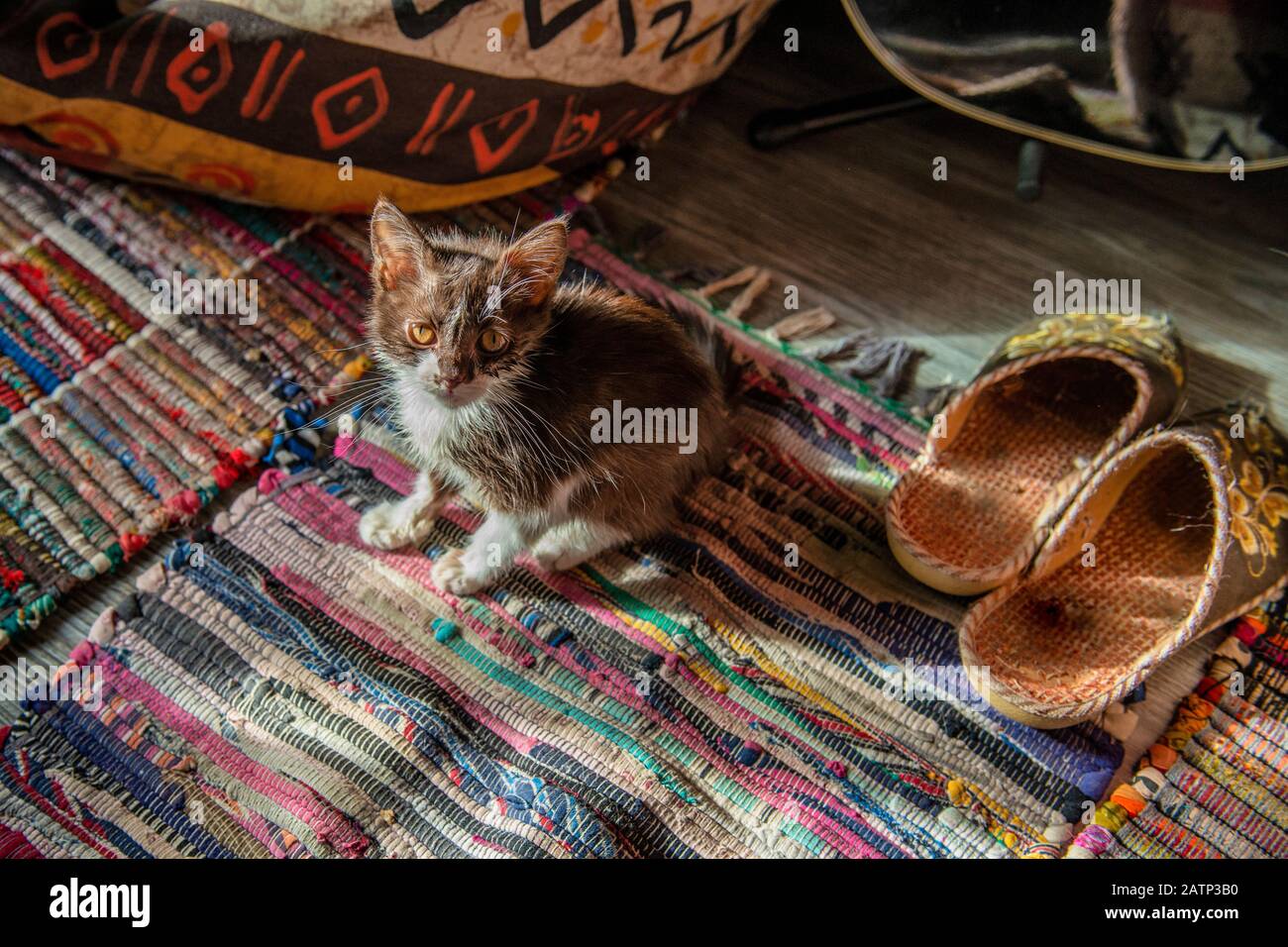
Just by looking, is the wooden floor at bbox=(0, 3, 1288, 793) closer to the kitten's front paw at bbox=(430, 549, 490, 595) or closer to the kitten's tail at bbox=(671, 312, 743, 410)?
the kitten's tail at bbox=(671, 312, 743, 410)

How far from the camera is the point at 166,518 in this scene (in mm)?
1412

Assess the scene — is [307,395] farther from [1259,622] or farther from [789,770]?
[1259,622]

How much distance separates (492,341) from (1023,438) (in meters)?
0.84

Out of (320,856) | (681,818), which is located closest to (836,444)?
(681,818)

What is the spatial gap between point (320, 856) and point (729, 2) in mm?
1368

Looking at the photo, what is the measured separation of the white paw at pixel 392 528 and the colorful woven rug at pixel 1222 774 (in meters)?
0.93

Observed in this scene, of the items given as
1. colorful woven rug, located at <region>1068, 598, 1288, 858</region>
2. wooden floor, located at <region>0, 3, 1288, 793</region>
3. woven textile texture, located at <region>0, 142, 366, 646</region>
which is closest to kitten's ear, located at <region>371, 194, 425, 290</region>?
woven textile texture, located at <region>0, 142, 366, 646</region>

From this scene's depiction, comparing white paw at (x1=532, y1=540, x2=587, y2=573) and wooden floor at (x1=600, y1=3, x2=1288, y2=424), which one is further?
wooden floor at (x1=600, y1=3, x2=1288, y2=424)

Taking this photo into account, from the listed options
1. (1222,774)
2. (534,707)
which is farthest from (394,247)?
(1222,774)

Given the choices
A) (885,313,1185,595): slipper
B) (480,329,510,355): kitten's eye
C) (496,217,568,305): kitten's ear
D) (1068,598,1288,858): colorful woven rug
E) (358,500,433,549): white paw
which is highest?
(496,217,568,305): kitten's ear

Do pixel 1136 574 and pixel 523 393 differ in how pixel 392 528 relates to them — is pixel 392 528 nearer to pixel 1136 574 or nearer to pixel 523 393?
pixel 523 393

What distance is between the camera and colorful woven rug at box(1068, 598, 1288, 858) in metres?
1.26

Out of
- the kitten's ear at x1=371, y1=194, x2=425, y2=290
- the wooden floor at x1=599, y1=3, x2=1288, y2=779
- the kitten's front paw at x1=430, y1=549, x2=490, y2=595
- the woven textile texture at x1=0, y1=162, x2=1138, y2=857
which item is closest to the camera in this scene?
the kitten's ear at x1=371, y1=194, x2=425, y2=290

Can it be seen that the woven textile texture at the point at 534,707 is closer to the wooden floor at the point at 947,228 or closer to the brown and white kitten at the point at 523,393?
the brown and white kitten at the point at 523,393
